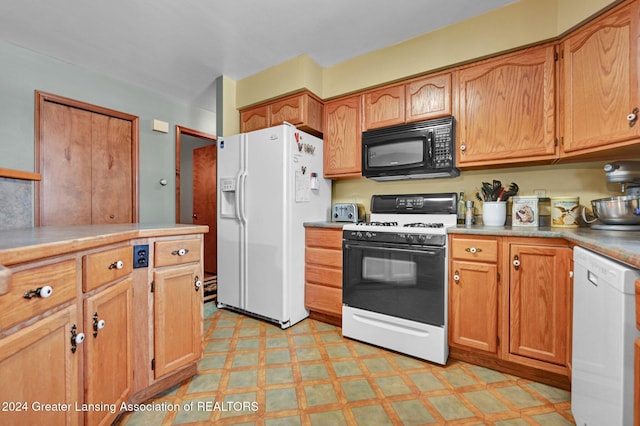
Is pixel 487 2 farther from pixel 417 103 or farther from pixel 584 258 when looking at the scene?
pixel 584 258

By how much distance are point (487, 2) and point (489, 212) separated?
56.6 inches

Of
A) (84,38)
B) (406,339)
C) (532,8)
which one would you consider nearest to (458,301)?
(406,339)

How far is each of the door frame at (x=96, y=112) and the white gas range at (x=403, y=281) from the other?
2504 mm

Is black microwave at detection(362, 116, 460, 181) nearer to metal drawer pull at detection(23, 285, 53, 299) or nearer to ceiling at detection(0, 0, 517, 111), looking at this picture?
ceiling at detection(0, 0, 517, 111)

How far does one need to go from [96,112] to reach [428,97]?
3255mm

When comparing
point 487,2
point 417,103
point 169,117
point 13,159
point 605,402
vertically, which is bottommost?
point 605,402

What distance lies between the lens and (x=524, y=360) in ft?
5.28

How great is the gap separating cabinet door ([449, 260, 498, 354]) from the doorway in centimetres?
333

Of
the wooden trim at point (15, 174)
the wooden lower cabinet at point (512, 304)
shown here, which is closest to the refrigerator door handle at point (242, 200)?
the wooden trim at point (15, 174)

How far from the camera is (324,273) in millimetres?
2428

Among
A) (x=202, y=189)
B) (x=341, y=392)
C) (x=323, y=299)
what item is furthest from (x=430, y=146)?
(x=202, y=189)

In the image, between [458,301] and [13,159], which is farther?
[13,159]

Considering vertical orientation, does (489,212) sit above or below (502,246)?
above

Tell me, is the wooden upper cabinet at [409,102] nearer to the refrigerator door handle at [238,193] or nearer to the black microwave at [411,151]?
the black microwave at [411,151]
